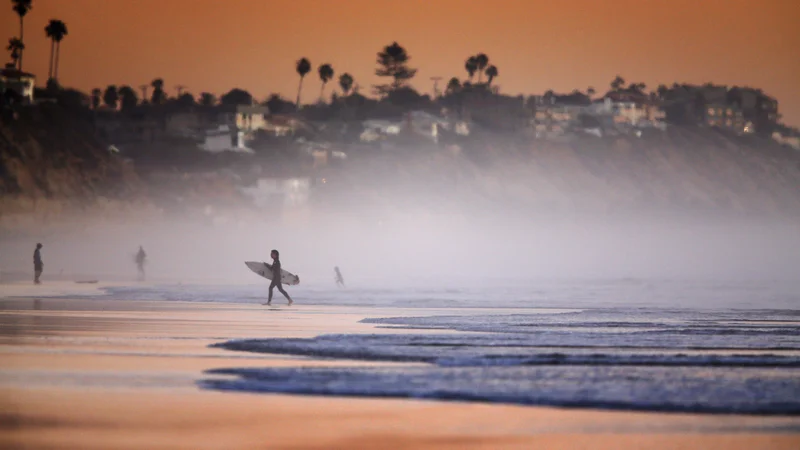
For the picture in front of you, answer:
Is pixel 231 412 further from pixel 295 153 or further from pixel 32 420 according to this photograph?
pixel 295 153

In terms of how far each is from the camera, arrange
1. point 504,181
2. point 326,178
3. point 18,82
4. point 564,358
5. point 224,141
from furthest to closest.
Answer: point 504,181
point 224,141
point 326,178
point 18,82
point 564,358

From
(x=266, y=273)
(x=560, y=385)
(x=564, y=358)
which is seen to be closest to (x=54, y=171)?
(x=266, y=273)

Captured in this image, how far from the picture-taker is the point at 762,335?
32.8 metres

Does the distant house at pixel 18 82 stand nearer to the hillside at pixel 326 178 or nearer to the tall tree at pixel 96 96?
the hillside at pixel 326 178

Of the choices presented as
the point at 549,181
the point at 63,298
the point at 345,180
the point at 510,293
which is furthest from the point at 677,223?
the point at 63,298

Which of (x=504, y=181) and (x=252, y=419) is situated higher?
(x=504, y=181)

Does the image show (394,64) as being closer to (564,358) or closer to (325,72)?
(325,72)

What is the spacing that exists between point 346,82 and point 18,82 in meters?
59.3

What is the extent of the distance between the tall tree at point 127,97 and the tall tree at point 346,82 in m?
33.4

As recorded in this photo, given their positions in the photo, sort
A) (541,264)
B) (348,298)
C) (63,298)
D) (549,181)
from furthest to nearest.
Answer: (549,181), (541,264), (348,298), (63,298)

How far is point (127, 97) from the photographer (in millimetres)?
176875

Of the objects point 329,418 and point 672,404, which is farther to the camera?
point 672,404

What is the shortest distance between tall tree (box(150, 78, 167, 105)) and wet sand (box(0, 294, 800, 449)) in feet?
523

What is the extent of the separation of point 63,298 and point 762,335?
994 inches
